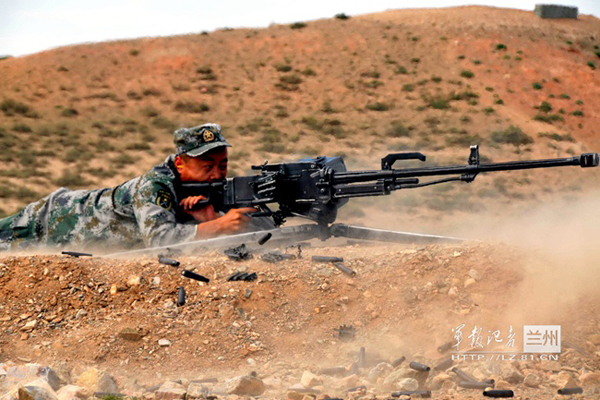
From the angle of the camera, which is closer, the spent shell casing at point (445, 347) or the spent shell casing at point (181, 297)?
the spent shell casing at point (445, 347)

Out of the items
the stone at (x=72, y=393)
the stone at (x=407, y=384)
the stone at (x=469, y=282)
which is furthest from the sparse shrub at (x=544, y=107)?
the stone at (x=72, y=393)

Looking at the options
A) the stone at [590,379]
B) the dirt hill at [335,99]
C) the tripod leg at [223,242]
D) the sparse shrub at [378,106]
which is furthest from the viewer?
the sparse shrub at [378,106]

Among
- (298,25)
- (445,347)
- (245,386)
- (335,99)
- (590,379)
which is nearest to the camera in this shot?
(245,386)

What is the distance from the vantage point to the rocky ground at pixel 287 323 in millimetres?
7766

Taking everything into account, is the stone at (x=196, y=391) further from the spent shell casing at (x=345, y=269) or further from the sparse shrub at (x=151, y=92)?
the sparse shrub at (x=151, y=92)

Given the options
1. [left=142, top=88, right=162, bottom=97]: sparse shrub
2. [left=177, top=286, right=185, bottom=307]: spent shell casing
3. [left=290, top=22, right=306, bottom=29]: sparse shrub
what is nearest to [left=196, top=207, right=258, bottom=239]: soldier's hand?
[left=177, top=286, right=185, bottom=307]: spent shell casing

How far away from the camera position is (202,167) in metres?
12.0

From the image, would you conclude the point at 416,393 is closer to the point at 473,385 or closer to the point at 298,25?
the point at 473,385

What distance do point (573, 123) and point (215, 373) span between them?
3677 cm

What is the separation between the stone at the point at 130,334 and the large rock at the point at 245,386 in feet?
5.95

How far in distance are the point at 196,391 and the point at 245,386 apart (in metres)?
0.45

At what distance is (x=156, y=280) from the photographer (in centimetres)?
1006

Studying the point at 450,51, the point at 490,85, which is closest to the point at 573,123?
the point at 490,85

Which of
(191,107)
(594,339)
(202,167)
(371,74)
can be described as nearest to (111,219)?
(202,167)
